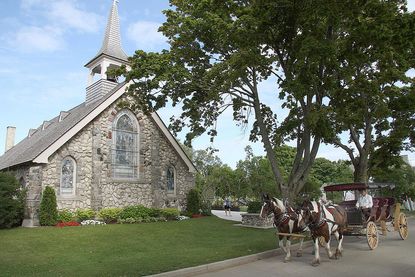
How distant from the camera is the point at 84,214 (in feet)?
67.4

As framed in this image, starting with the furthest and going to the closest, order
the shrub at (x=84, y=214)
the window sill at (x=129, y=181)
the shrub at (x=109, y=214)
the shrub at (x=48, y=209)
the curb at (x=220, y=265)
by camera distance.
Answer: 1. the window sill at (x=129, y=181)
2. the shrub at (x=109, y=214)
3. the shrub at (x=84, y=214)
4. the shrub at (x=48, y=209)
5. the curb at (x=220, y=265)

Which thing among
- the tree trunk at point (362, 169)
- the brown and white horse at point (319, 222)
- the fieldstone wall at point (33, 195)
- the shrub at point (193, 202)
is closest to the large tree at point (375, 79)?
the tree trunk at point (362, 169)

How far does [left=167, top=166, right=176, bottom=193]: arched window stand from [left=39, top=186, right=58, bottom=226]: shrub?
8.64 meters

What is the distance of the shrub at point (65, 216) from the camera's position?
777 inches

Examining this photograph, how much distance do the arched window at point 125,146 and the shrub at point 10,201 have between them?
5.70 meters

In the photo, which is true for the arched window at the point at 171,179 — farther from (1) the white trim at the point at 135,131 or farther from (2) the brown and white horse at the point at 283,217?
(2) the brown and white horse at the point at 283,217

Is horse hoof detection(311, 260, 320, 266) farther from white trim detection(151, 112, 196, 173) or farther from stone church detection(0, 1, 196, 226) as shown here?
white trim detection(151, 112, 196, 173)

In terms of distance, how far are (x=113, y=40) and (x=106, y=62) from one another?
250 cm

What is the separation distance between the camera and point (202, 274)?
29.6ft

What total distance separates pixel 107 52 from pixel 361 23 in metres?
19.3

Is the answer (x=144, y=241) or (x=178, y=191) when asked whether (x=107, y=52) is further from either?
(x=144, y=241)

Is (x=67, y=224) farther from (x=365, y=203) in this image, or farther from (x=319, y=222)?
(x=365, y=203)

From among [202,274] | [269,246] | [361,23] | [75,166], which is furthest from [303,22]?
[75,166]

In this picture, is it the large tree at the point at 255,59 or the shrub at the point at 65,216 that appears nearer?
the large tree at the point at 255,59
